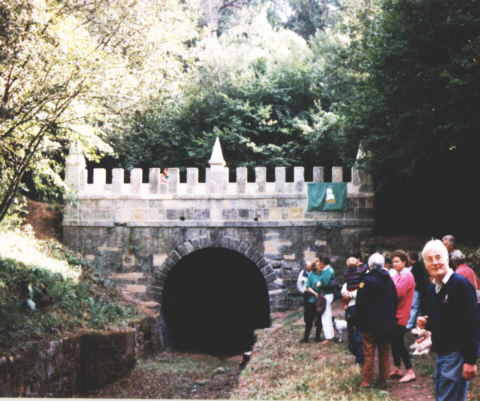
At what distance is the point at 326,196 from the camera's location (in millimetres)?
14305

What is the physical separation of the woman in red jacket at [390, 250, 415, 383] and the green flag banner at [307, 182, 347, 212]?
7.10 meters

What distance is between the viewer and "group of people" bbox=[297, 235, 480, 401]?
394 cm

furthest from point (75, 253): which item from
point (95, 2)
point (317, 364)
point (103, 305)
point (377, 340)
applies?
point (377, 340)

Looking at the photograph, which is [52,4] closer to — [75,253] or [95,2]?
[95,2]

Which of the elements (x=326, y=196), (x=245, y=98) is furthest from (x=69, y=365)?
(x=245, y=98)

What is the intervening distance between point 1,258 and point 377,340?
7531mm

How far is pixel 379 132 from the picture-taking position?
39.1ft

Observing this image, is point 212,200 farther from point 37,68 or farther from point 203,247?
point 37,68

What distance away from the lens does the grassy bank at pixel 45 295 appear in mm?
8578

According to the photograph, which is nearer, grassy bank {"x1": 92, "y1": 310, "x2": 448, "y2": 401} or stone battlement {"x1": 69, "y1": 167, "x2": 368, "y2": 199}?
grassy bank {"x1": 92, "y1": 310, "x2": 448, "y2": 401}

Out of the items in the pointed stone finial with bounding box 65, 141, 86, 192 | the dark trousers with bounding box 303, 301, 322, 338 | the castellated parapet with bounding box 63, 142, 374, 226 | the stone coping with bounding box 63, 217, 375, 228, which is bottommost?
the dark trousers with bounding box 303, 301, 322, 338

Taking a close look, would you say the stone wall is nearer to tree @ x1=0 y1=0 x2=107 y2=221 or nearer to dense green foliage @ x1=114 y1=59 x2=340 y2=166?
tree @ x1=0 y1=0 x2=107 y2=221

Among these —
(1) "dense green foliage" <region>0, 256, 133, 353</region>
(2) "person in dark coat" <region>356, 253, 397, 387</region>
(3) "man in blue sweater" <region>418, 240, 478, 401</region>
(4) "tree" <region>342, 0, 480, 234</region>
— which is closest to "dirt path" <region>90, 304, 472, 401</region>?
(2) "person in dark coat" <region>356, 253, 397, 387</region>

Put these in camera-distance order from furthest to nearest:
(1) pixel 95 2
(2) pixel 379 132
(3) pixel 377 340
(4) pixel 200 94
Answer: (4) pixel 200 94, (2) pixel 379 132, (1) pixel 95 2, (3) pixel 377 340
